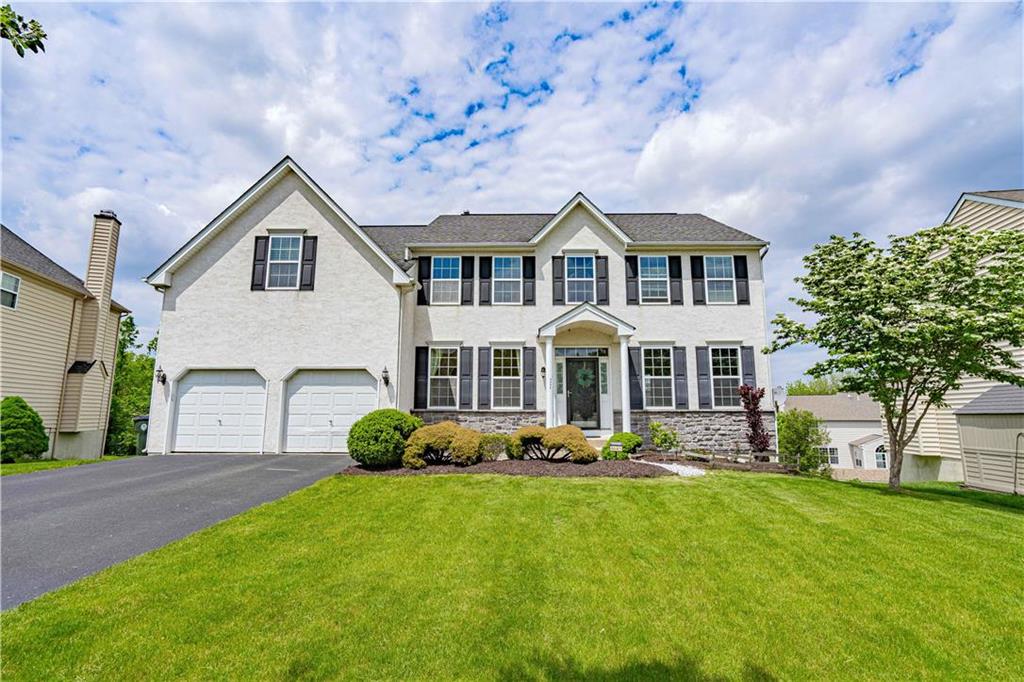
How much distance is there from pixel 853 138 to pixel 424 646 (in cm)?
1542

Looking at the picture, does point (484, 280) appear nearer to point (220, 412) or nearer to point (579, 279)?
point (579, 279)

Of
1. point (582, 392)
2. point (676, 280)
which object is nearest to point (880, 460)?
point (676, 280)

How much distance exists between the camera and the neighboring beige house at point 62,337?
13852mm

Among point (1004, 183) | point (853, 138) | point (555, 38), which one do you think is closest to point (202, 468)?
point (555, 38)

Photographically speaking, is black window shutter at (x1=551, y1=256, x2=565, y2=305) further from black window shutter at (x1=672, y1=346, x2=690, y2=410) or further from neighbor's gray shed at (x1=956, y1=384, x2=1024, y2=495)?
neighbor's gray shed at (x1=956, y1=384, x2=1024, y2=495)

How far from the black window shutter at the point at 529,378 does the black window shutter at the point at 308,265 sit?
290 inches

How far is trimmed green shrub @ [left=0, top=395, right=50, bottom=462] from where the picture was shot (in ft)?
40.6

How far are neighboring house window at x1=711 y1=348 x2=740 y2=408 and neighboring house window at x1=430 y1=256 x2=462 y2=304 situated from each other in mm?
9280

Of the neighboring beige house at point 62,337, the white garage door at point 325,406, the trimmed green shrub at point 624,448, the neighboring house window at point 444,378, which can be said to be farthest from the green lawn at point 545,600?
the neighboring beige house at point 62,337

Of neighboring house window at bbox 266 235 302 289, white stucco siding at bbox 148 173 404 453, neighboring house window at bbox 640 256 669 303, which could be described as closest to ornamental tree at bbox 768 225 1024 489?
neighboring house window at bbox 640 256 669 303

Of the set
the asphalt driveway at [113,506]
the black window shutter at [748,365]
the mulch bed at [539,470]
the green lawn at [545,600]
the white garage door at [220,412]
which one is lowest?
the green lawn at [545,600]

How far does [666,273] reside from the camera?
1594 centimetres

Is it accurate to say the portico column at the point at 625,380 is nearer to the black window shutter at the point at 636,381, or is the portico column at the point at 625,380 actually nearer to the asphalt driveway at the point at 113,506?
the black window shutter at the point at 636,381

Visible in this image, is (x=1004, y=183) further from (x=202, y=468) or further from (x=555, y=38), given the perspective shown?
(x=202, y=468)
